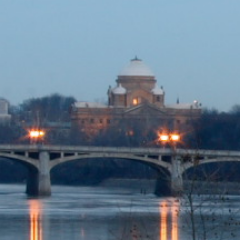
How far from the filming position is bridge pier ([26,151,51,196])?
81.7 m

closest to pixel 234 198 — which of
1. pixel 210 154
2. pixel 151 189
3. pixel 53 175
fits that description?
pixel 210 154

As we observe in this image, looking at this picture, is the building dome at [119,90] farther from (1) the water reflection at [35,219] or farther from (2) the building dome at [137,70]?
(1) the water reflection at [35,219]

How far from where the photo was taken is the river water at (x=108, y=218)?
161ft

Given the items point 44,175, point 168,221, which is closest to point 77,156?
point 44,175

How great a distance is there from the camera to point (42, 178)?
82062 mm

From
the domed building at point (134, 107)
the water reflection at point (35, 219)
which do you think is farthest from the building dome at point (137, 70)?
the water reflection at point (35, 219)

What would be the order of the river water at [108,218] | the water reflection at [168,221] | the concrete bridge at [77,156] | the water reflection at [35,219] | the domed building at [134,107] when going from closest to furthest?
the river water at [108,218], the water reflection at [168,221], the water reflection at [35,219], the concrete bridge at [77,156], the domed building at [134,107]

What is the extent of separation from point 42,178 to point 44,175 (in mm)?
290

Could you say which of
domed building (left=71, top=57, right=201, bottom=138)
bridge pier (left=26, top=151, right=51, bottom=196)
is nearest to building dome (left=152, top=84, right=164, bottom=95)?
domed building (left=71, top=57, right=201, bottom=138)

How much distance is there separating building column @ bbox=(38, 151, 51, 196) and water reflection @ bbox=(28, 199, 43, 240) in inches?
239

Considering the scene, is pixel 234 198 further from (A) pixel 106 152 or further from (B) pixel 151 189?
(B) pixel 151 189

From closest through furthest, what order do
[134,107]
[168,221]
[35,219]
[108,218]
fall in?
[168,221]
[35,219]
[108,218]
[134,107]

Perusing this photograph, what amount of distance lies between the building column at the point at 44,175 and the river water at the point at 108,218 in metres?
1.24

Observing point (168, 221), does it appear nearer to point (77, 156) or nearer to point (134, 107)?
point (77, 156)
